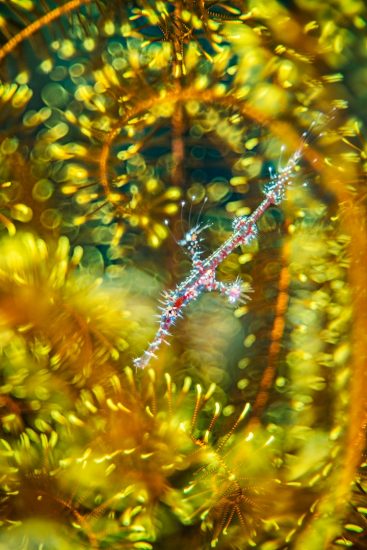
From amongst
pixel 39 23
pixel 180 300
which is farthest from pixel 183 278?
pixel 39 23

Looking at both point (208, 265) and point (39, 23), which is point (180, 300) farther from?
point (39, 23)

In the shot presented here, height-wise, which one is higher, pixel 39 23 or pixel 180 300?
pixel 39 23

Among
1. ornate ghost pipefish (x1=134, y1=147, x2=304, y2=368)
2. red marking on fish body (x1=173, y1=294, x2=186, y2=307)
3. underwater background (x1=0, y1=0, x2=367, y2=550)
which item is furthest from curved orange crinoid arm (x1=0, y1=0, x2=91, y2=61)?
red marking on fish body (x1=173, y1=294, x2=186, y2=307)

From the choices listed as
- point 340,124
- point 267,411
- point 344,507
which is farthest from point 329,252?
point 344,507

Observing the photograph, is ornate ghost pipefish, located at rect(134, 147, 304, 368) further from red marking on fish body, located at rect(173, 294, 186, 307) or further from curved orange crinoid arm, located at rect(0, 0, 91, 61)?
curved orange crinoid arm, located at rect(0, 0, 91, 61)

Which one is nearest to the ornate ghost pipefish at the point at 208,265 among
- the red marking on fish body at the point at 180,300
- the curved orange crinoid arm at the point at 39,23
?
the red marking on fish body at the point at 180,300

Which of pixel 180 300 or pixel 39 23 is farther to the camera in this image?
pixel 180 300

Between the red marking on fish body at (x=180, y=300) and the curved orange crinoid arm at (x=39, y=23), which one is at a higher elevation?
the curved orange crinoid arm at (x=39, y=23)

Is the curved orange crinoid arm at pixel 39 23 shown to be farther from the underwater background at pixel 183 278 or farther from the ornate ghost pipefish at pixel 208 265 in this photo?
the ornate ghost pipefish at pixel 208 265
